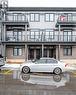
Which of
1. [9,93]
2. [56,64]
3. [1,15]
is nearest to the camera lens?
[9,93]

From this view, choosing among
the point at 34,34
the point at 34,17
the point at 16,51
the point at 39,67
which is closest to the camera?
the point at 39,67

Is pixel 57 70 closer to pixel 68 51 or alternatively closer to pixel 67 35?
pixel 67 35

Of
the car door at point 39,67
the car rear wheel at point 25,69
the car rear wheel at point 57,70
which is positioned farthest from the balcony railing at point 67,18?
the car rear wheel at point 25,69

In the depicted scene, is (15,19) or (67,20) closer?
(67,20)

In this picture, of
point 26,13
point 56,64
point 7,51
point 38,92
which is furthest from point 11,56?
point 38,92

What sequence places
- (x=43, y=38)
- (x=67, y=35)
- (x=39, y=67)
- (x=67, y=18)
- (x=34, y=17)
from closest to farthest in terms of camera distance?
1. (x=39, y=67)
2. (x=43, y=38)
3. (x=67, y=18)
4. (x=67, y=35)
5. (x=34, y=17)

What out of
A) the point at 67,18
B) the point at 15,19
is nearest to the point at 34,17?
the point at 15,19

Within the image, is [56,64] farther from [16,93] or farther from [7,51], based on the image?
[7,51]

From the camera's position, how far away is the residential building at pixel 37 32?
128 feet

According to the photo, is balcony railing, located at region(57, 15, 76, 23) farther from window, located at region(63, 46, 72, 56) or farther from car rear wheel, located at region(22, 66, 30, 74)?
car rear wheel, located at region(22, 66, 30, 74)

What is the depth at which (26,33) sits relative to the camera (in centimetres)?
3934

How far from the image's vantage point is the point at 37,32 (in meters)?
40.6

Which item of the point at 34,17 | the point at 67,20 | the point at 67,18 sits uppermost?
the point at 34,17

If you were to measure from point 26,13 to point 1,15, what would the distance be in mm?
4238
